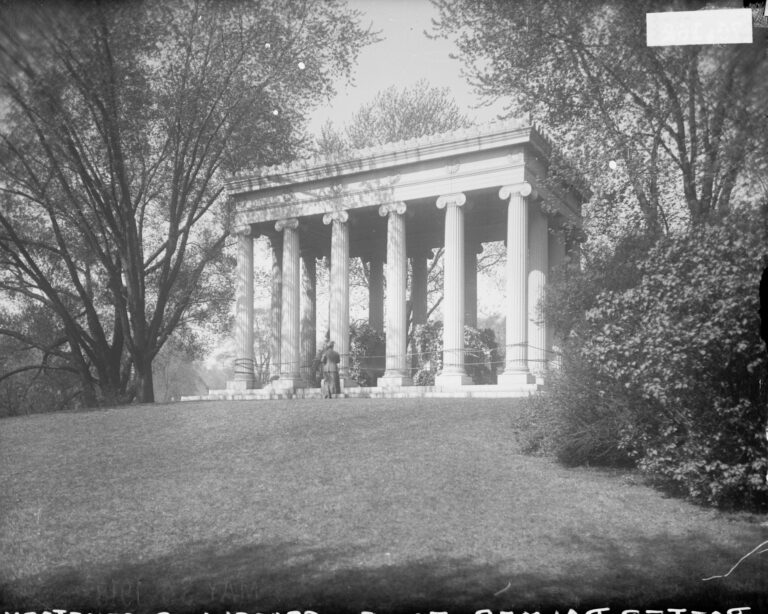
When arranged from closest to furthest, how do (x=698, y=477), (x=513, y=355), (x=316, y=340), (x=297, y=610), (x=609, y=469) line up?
(x=297, y=610) → (x=698, y=477) → (x=609, y=469) → (x=513, y=355) → (x=316, y=340)

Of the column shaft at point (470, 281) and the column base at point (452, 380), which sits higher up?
the column shaft at point (470, 281)

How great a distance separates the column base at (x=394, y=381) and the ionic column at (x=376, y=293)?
3.64m

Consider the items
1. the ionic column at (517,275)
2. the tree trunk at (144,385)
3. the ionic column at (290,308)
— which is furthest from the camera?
the ionic column at (290,308)

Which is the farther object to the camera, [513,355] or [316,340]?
[316,340]

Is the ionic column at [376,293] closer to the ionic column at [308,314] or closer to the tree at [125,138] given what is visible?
the ionic column at [308,314]

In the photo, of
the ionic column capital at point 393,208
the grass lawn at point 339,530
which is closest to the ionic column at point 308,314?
the ionic column capital at point 393,208

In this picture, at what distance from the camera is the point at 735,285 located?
693 cm

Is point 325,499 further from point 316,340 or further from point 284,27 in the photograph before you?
point 316,340

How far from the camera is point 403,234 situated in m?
19.2

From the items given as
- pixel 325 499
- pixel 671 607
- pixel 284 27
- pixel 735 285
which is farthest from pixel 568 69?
pixel 671 607

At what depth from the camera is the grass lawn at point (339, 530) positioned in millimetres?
5926

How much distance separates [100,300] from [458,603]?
26.7ft

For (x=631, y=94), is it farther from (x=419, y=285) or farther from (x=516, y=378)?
(x=419, y=285)

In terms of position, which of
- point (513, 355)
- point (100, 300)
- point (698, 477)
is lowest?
point (698, 477)
